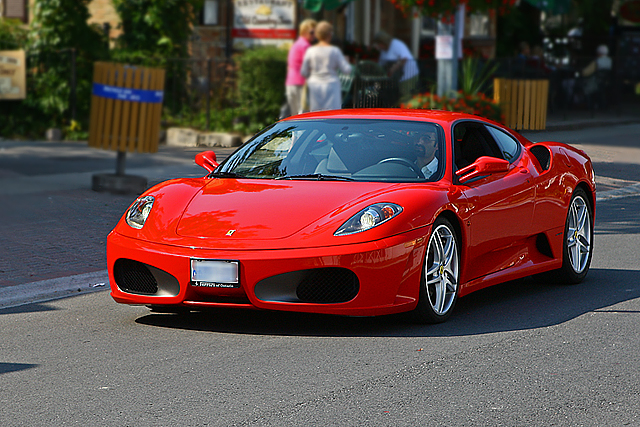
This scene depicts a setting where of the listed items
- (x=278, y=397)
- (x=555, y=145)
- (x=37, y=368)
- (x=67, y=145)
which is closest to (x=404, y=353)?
(x=278, y=397)

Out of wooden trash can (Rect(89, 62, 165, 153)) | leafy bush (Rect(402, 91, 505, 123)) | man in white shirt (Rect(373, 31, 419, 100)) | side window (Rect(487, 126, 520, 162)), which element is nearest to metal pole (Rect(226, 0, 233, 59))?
man in white shirt (Rect(373, 31, 419, 100))

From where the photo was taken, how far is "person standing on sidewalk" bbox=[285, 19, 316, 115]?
1511cm

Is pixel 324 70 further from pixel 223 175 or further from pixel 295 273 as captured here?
pixel 295 273

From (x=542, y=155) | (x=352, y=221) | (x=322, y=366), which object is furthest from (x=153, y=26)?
(x=322, y=366)

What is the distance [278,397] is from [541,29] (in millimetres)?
29104

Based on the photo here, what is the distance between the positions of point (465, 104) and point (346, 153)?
9.29m

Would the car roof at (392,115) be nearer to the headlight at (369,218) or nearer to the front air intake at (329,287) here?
the headlight at (369,218)

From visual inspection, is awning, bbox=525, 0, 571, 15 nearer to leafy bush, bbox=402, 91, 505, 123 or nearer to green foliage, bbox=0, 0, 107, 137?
leafy bush, bbox=402, 91, 505, 123

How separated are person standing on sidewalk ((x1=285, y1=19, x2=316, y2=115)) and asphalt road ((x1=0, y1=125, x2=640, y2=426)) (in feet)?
26.6

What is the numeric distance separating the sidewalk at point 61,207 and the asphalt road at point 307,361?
0.03 meters

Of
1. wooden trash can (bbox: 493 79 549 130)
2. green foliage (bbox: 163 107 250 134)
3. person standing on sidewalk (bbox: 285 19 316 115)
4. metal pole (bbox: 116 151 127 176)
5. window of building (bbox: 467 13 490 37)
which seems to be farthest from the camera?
window of building (bbox: 467 13 490 37)

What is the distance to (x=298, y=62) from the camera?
15188 mm

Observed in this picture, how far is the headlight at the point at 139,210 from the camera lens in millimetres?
6170

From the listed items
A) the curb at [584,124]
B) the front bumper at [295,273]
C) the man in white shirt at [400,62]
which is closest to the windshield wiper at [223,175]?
the front bumper at [295,273]
